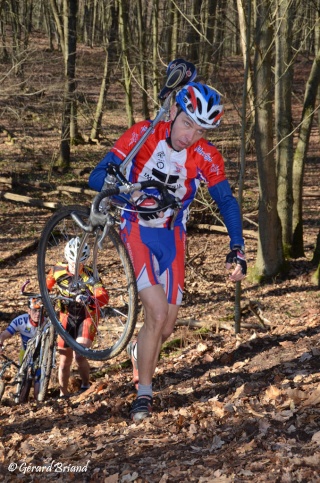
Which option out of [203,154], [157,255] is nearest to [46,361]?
[157,255]

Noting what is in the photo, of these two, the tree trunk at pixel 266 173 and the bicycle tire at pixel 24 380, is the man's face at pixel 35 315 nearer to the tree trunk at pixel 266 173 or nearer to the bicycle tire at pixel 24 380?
the bicycle tire at pixel 24 380

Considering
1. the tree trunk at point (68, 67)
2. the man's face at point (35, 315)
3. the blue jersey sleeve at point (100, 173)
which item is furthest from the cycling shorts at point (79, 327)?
the tree trunk at point (68, 67)

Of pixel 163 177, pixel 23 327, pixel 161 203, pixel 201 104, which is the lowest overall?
pixel 23 327

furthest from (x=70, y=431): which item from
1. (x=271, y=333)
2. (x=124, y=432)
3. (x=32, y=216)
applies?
(x=32, y=216)

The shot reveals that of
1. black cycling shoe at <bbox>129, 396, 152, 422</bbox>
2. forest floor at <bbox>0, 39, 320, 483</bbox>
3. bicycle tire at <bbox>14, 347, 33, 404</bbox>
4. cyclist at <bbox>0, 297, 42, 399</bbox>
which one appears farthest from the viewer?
bicycle tire at <bbox>14, 347, 33, 404</bbox>

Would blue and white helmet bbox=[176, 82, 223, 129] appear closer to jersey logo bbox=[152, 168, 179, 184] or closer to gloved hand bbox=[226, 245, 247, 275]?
jersey logo bbox=[152, 168, 179, 184]

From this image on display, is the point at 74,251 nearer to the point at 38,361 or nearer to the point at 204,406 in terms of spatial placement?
the point at 204,406

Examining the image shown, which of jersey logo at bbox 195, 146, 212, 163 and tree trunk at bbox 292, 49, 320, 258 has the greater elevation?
jersey logo at bbox 195, 146, 212, 163

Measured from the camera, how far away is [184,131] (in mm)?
5074

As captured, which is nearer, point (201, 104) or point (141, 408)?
point (201, 104)

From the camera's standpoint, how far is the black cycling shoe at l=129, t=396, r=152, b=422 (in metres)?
5.46

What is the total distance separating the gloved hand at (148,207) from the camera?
16.4 feet

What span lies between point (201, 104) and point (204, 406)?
251cm

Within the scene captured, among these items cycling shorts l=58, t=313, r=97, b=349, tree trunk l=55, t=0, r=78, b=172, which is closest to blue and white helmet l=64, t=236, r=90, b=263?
cycling shorts l=58, t=313, r=97, b=349
